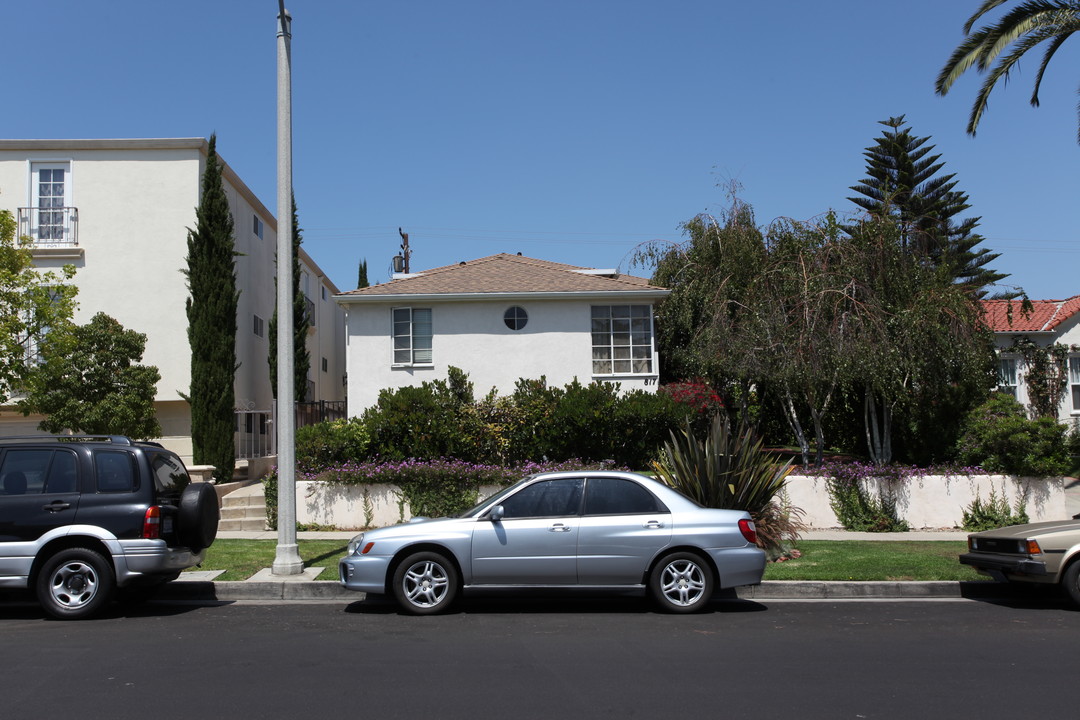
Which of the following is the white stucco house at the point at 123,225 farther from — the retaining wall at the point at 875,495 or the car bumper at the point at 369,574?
the car bumper at the point at 369,574

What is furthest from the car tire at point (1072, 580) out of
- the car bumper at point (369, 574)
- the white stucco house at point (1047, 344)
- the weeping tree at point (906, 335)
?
the white stucco house at point (1047, 344)

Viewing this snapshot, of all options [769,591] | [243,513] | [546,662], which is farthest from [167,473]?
[243,513]

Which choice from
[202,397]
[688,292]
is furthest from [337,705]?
[202,397]

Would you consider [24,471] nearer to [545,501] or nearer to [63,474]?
[63,474]

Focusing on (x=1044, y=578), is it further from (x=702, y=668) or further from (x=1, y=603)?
(x=1, y=603)

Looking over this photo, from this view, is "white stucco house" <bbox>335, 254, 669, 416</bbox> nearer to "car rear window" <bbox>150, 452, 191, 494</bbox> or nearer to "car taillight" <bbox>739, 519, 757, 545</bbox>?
"car rear window" <bbox>150, 452, 191, 494</bbox>

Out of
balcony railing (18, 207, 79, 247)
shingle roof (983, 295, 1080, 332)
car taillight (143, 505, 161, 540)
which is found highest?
balcony railing (18, 207, 79, 247)

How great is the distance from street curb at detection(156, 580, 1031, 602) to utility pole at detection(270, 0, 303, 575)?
50 cm

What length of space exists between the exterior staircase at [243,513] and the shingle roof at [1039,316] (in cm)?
1844

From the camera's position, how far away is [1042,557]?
31.5 feet

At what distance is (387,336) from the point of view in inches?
782

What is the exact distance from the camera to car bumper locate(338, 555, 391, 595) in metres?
9.14

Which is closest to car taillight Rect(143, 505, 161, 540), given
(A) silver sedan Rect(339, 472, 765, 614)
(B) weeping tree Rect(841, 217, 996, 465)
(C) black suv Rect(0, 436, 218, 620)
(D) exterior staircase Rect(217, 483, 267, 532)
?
(C) black suv Rect(0, 436, 218, 620)

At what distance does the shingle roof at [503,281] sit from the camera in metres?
19.8
